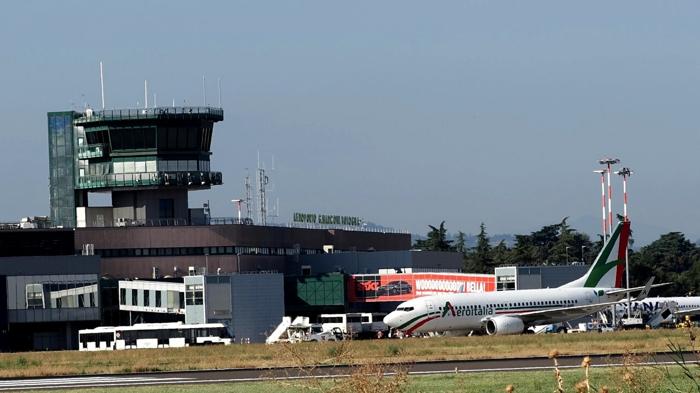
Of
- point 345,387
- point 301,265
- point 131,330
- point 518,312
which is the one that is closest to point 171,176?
point 301,265

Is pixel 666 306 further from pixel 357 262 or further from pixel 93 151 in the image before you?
pixel 93 151

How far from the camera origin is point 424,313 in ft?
329

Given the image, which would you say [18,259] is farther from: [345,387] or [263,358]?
[345,387]

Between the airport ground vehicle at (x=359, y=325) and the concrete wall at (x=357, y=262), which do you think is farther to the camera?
the concrete wall at (x=357, y=262)

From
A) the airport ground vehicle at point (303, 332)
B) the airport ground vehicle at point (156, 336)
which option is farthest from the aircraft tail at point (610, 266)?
the airport ground vehicle at point (156, 336)

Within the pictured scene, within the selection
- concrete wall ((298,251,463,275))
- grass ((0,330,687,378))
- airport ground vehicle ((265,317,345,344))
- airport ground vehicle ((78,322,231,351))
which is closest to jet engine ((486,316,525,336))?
airport ground vehicle ((265,317,345,344))

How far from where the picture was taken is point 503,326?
335ft

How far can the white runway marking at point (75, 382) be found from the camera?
178ft

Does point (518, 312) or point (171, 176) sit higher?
point (171, 176)

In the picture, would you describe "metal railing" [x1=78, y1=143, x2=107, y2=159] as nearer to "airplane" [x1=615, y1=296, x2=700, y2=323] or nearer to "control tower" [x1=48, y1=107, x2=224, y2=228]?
"control tower" [x1=48, y1=107, x2=224, y2=228]

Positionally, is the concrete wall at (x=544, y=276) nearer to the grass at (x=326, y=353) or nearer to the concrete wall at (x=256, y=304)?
the concrete wall at (x=256, y=304)

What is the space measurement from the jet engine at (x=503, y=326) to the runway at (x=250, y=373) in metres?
37.9

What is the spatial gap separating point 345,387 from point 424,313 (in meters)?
79.5

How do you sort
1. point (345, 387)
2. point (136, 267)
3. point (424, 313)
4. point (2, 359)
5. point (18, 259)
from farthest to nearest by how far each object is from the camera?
point (136, 267) < point (18, 259) < point (424, 313) < point (2, 359) < point (345, 387)
